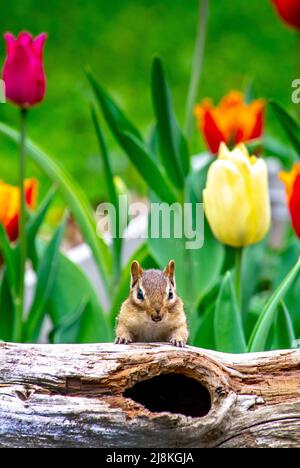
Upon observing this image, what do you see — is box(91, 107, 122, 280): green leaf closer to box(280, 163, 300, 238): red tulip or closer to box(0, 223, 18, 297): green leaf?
box(0, 223, 18, 297): green leaf

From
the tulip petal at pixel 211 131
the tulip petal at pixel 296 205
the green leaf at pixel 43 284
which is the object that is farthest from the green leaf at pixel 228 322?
the tulip petal at pixel 211 131

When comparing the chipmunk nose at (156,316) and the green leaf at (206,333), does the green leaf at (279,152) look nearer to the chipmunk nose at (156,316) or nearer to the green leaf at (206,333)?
the green leaf at (206,333)

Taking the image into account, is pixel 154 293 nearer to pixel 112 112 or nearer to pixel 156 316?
pixel 156 316

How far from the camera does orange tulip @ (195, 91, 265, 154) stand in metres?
3.16

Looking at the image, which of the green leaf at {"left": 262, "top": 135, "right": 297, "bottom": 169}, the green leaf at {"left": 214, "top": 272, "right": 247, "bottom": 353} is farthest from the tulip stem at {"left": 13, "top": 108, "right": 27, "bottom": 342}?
the green leaf at {"left": 262, "top": 135, "right": 297, "bottom": 169}

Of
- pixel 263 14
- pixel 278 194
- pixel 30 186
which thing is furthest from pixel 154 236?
pixel 263 14

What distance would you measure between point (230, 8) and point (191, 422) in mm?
6112

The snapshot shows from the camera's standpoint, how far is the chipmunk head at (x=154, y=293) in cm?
221

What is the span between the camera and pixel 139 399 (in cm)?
216

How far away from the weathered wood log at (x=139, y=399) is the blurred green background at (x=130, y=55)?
12.7 feet

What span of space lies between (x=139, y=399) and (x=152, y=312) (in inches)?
6.8

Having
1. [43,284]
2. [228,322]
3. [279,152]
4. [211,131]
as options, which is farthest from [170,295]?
[279,152]

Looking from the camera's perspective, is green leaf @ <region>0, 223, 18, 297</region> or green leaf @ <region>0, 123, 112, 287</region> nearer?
green leaf @ <region>0, 223, 18, 297</region>

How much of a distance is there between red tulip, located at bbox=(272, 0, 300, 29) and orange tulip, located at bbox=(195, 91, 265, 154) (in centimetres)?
38
